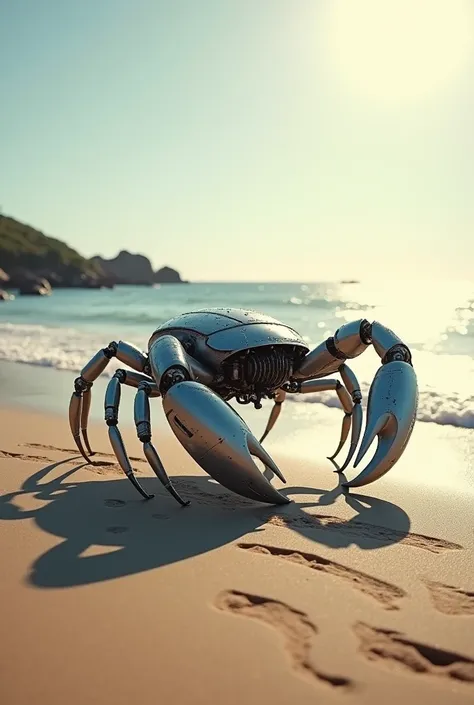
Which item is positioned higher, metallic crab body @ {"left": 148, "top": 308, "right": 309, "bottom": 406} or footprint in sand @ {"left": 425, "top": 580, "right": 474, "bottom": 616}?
metallic crab body @ {"left": 148, "top": 308, "right": 309, "bottom": 406}

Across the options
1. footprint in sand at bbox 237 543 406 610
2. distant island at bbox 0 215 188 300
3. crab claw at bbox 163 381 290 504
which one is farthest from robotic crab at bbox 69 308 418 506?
distant island at bbox 0 215 188 300

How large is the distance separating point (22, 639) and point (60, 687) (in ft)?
1.17

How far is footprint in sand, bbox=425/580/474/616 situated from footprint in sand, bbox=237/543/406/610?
149mm

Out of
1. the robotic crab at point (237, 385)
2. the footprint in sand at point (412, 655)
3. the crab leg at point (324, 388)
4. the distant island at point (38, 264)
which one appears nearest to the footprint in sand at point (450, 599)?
the footprint in sand at point (412, 655)

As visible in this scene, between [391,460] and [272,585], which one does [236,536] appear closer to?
[272,585]

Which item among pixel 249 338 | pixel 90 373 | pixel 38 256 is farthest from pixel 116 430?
pixel 38 256

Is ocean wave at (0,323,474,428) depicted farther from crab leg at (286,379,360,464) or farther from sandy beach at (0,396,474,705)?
sandy beach at (0,396,474,705)

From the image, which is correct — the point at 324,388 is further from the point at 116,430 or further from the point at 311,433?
the point at 116,430

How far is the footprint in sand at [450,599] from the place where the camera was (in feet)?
8.42

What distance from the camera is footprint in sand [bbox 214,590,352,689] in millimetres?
2084

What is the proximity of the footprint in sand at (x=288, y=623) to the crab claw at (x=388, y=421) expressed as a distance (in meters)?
1.25

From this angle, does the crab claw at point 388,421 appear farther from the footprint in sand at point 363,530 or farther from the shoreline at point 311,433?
the shoreline at point 311,433

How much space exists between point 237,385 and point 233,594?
6.62 ft

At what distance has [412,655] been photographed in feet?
7.30
